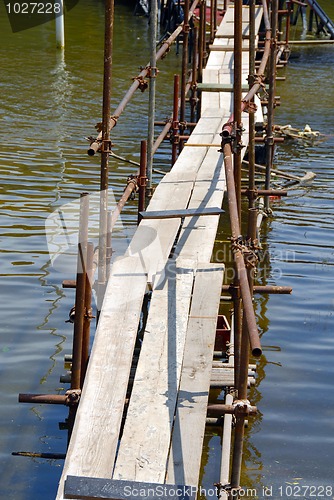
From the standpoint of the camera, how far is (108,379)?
4902 millimetres

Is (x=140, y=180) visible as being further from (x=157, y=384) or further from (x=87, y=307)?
(x=157, y=384)

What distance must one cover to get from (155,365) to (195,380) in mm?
244

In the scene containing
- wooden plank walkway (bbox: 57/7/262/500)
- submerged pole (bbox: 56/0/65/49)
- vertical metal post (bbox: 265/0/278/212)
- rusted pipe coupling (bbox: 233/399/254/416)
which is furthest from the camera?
submerged pole (bbox: 56/0/65/49)

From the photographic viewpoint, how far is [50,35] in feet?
73.1

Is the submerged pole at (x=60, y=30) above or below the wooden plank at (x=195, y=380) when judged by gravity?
above

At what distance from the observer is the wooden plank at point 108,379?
4352mm

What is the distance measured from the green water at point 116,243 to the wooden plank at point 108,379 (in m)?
0.94

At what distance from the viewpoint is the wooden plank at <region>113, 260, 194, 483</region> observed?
14.3ft

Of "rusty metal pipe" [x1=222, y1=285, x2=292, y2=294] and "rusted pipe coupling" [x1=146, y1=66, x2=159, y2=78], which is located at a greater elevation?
"rusted pipe coupling" [x1=146, y1=66, x2=159, y2=78]

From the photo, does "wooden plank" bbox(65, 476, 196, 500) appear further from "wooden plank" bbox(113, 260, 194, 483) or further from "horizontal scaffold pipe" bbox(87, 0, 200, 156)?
"horizontal scaffold pipe" bbox(87, 0, 200, 156)

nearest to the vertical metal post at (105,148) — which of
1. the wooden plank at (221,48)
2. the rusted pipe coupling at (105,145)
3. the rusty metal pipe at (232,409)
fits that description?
the rusted pipe coupling at (105,145)

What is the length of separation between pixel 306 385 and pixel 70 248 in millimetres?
3164

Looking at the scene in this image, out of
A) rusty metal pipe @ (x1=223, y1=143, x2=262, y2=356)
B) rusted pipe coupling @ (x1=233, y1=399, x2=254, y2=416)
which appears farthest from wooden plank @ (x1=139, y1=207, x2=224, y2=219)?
rusted pipe coupling @ (x1=233, y1=399, x2=254, y2=416)

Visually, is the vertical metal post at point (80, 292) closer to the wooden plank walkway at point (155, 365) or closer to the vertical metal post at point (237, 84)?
the wooden plank walkway at point (155, 365)
